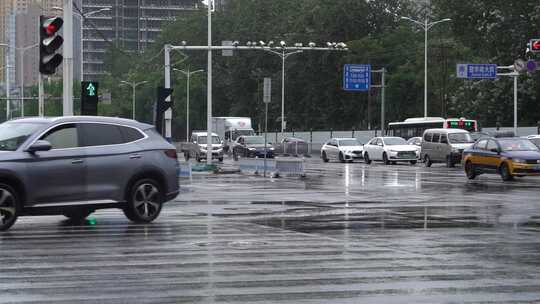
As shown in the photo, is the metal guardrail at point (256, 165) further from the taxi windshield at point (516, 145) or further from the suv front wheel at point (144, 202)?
the suv front wheel at point (144, 202)

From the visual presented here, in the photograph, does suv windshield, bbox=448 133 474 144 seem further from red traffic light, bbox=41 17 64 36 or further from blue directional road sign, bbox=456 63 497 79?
red traffic light, bbox=41 17 64 36

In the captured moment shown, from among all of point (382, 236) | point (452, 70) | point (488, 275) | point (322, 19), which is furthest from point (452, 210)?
point (322, 19)

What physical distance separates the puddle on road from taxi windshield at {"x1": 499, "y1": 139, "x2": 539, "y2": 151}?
12.9 meters

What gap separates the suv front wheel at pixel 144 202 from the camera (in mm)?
17156

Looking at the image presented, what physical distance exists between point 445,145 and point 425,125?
20246 mm

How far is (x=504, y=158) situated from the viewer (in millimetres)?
33812

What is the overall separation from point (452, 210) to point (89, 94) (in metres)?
10.4

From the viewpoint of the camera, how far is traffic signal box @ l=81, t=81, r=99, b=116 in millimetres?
26438

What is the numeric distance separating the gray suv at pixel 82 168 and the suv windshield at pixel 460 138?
3429cm

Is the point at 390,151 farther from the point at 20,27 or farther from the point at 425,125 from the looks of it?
the point at 20,27

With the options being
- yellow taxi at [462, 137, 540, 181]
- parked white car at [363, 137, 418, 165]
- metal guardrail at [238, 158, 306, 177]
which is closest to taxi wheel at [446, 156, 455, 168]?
parked white car at [363, 137, 418, 165]

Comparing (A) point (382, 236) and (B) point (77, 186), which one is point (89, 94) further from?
(A) point (382, 236)

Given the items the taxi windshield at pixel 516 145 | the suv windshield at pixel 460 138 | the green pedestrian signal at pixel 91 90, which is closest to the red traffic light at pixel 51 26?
the green pedestrian signal at pixel 91 90

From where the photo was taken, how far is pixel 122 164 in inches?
666
